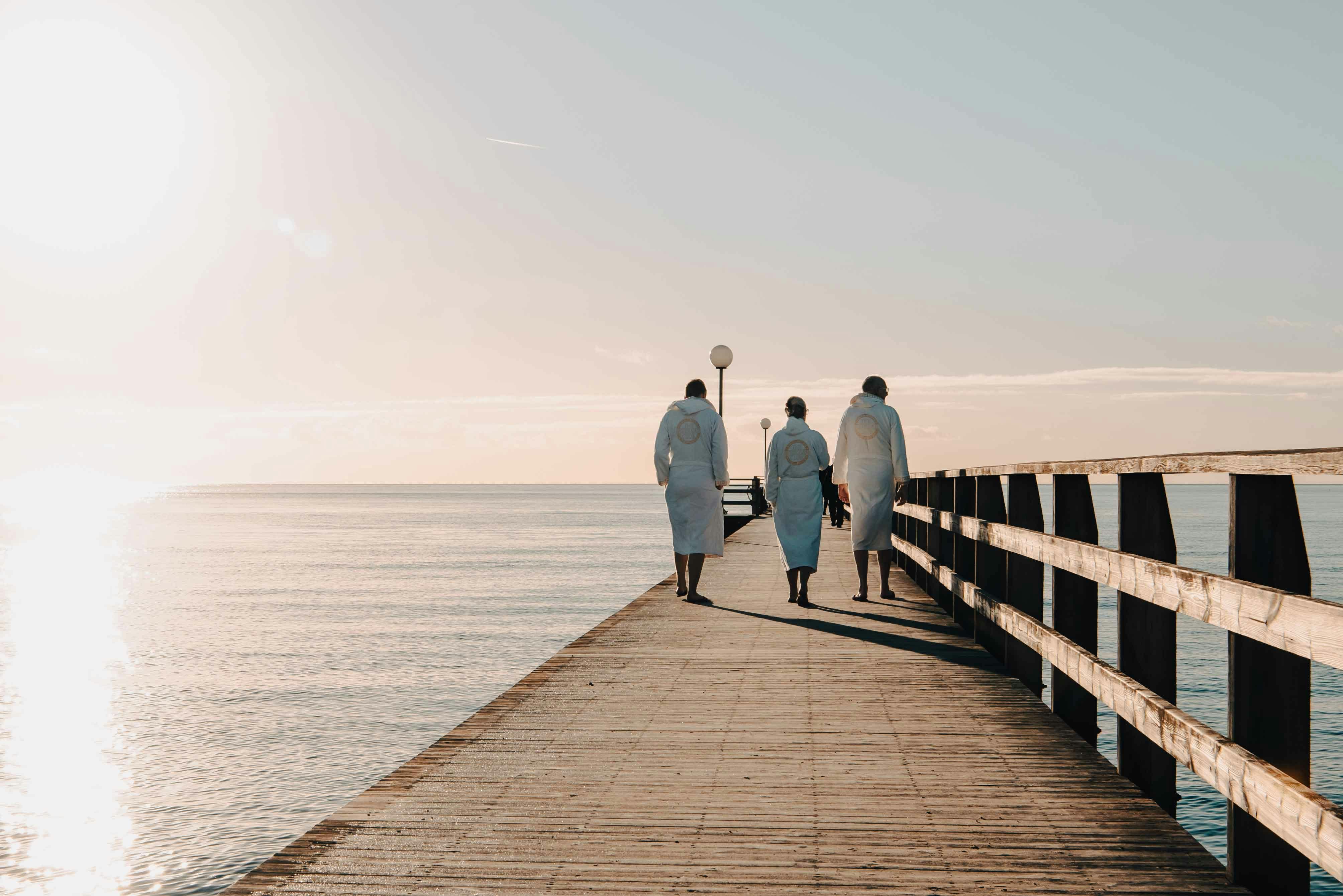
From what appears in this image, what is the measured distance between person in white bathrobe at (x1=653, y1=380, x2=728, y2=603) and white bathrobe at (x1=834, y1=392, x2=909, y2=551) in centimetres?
108

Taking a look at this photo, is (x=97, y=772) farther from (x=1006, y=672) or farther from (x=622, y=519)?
(x=622, y=519)

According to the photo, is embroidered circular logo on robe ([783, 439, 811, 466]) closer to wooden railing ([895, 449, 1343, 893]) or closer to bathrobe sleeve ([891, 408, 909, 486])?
bathrobe sleeve ([891, 408, 909, 486])

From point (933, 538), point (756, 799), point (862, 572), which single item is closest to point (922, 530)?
point (933, 538)

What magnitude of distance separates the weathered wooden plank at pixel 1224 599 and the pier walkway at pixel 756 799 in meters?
0.73

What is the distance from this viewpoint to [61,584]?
36.5 meters

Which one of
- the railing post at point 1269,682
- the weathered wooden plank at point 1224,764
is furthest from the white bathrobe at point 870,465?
the railing post at point 1269,682

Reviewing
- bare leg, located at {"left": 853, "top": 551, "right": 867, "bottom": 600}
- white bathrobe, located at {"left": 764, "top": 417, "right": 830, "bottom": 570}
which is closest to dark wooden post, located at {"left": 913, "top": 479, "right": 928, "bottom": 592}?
bare leg, located at {"left": 853, "top": 551, "right": 867, "bottom": 600}

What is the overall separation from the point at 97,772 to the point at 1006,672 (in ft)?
24.2

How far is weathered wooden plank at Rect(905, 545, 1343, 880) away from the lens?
226cm

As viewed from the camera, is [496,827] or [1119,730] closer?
[496,827]

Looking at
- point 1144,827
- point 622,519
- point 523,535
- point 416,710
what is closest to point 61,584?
point 416,710

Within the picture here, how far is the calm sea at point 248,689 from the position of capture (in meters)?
7.30

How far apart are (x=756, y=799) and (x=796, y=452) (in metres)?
6.03

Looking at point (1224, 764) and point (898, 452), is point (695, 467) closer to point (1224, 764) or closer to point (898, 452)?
point (898, 452)
